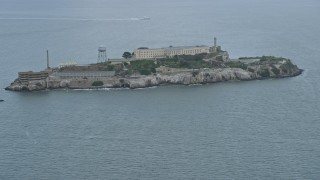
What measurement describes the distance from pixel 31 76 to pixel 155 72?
146 inches

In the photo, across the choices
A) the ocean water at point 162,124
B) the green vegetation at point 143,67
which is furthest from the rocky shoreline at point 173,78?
the ocean water at point 162,124

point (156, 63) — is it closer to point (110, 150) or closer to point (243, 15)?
point (110, 150)

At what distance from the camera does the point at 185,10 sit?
46906 mm

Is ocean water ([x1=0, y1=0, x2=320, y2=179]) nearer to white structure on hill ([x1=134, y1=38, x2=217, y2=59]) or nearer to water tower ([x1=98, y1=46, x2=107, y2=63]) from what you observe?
water tower ([x1=98, y1=46, x2=107, y2=63])

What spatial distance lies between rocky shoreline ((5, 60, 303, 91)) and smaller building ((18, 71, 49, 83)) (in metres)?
0.13

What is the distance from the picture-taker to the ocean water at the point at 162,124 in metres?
13.0

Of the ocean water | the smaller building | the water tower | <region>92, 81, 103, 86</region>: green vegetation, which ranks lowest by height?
the ocean water

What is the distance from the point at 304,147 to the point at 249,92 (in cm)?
573

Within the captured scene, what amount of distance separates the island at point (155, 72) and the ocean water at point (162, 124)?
533mm

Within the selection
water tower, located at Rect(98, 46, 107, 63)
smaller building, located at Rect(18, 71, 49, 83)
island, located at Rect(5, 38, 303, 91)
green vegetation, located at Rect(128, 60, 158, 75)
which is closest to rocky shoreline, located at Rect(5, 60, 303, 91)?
island, located at Rect(5, 38, 303, 91)

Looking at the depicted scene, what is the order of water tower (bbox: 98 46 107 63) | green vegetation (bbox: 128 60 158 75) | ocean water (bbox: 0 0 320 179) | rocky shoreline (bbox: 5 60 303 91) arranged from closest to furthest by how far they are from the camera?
ocean water (bbox: 0 0 320 179) < rocky shoreline (bbox: 5 60 303 91) < green vegetation (bbox: 128 60 158 75) < water tower (bbox: 98 46 107 63)

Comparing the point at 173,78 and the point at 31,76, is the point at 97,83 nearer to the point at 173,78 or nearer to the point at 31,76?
the point at 31,76

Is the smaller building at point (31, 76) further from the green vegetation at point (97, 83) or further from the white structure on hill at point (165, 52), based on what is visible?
the white structure on hill at point (165, 52)

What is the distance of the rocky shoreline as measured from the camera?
20859 millimetres
